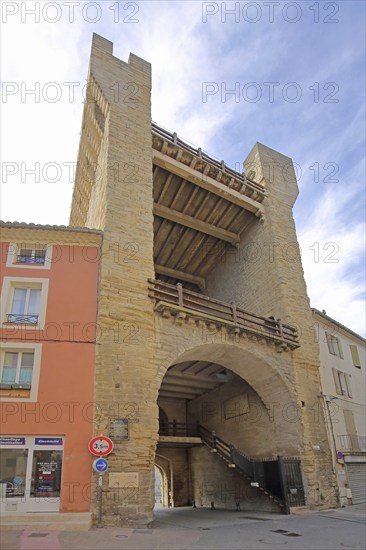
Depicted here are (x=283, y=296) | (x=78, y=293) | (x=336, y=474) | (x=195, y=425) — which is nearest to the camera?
(x=78, y=293)

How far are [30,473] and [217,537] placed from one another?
4214 millimetres

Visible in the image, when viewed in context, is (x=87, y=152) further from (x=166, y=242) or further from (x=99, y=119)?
(x=166, y=242)

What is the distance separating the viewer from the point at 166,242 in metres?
18.7

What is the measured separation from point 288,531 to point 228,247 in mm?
12440

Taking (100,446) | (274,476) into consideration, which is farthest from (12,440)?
(274,476)

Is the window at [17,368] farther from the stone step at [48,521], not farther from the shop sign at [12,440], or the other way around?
the stone step at [48,521]

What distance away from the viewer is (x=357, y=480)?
14.5 m

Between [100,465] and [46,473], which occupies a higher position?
[100,465]

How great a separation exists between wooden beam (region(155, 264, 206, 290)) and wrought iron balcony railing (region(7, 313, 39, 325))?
9.57 m

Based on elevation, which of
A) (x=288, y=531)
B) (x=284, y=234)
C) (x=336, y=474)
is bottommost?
(x=288, y=531)

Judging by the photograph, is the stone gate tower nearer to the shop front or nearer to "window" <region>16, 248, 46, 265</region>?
the shop front

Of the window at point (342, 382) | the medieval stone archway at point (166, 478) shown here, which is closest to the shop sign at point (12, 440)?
the medieval stone archway at point (166, 478)

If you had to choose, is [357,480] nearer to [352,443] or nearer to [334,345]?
[352,443]

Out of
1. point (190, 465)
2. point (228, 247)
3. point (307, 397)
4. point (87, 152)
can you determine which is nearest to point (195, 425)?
Result: point (190, 465)
